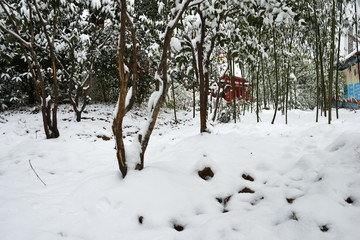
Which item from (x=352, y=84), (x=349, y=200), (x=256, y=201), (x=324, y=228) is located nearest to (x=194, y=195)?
(x=256, y=201)

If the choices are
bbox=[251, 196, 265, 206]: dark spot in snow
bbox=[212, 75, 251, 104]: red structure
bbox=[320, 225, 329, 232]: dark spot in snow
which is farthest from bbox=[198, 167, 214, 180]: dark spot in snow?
bbox=[212, 75, 251, 104]: red structure

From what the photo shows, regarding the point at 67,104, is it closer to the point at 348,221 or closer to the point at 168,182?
the point at 168,182

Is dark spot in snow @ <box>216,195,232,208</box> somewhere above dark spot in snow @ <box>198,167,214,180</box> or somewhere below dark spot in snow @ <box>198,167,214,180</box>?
below

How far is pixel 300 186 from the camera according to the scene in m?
2.16

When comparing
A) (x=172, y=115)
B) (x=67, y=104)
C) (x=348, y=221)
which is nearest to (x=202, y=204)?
(x=348, y=221)

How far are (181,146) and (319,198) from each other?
6.96 ft

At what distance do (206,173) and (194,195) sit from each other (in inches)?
16.0

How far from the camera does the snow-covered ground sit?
155 cm

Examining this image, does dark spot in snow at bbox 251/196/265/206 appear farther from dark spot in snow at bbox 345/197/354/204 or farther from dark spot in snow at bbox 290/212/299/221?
dark spot in snow at bbox 345/197/354/204

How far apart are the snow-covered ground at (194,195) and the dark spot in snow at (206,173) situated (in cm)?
4

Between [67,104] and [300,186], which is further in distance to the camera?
[67,104]

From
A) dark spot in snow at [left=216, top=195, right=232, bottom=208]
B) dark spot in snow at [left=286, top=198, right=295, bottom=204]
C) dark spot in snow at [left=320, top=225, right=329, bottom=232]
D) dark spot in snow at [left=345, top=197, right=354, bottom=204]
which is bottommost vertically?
dark spot in snow at [left=216, top=195, right=232, bottom=208]

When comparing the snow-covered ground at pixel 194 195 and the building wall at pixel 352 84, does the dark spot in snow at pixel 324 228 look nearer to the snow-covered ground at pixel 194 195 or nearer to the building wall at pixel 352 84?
the snow-covered ground at pixel 194 195

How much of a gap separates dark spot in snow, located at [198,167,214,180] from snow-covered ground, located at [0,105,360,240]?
0.14 feet
